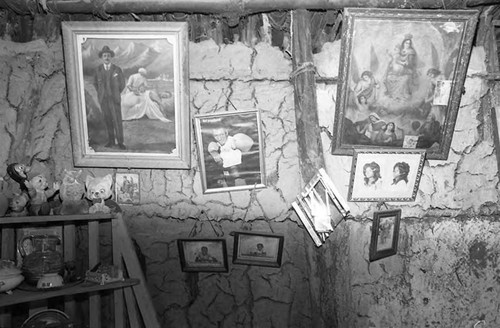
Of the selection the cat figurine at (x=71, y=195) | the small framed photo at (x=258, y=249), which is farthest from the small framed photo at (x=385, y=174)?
the cat figurine at (x=71, y=195)

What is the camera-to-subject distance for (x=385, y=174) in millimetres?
2031

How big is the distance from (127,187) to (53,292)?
61 centimetres

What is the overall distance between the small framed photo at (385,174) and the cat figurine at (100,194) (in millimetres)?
1204

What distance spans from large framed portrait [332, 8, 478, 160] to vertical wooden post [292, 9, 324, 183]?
129mm

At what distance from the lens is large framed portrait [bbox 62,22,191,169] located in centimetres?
193

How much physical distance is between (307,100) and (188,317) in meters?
1.30

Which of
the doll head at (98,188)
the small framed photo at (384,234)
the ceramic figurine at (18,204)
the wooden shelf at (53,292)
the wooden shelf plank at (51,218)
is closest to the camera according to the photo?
the wooden shelf at (53,292)

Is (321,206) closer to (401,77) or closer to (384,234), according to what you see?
(384,234)

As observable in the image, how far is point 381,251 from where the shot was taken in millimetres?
2027

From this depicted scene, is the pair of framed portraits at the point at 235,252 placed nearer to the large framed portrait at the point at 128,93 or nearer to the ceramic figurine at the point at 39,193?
the large framed portrait at the point at 128,93

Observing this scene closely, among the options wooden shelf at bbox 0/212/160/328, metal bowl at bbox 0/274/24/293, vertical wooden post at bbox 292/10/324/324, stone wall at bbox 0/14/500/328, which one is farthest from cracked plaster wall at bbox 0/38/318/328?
metal bowl at bbox 0/274/24/293

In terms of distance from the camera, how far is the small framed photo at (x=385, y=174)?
202 cm

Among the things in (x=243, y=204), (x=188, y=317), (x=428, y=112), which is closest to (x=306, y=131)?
(x=243, y=204)

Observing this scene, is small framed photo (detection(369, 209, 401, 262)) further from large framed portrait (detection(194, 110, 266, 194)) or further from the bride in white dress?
the bride in white dress
